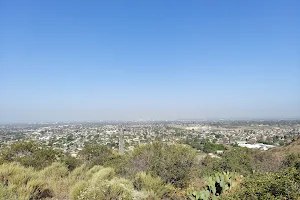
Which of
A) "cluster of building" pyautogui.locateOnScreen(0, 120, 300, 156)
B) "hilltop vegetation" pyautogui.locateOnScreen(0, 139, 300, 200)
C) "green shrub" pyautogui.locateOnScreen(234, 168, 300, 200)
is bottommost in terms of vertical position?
"cluster of building" pyautogui.locateOnScreen(0, 120, 300, 156)

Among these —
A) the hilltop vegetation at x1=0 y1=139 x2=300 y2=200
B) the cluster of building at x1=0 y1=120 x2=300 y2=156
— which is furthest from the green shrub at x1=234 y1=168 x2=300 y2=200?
the cluster of building at x1=0 y1=120 x2=300 y2=156

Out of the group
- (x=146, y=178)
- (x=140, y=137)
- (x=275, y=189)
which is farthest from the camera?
(x=140, y=137)

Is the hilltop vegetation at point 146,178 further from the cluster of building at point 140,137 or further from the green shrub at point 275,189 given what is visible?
the cluster of building at point 140,137

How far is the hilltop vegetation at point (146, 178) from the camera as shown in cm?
482

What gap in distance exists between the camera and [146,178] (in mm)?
8469

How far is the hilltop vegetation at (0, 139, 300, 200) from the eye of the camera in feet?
15.8

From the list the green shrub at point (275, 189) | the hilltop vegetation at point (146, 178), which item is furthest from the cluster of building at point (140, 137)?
the green shrub at point (275, 189)

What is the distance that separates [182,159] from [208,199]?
6.08 metres

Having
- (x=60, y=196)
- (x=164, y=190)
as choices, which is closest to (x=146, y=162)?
(x=164, y=190)

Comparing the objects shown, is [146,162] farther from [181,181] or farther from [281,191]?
[281,191]

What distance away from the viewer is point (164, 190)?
7.75m

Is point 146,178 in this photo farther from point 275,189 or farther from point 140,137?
point 140,137

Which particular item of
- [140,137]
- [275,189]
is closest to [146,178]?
[275,189]

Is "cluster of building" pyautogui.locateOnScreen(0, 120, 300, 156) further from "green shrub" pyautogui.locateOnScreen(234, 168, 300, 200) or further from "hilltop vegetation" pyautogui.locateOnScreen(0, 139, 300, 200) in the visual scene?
"green shrub" pyautogui.locateOnScreen(234, 168, 300, 200)
